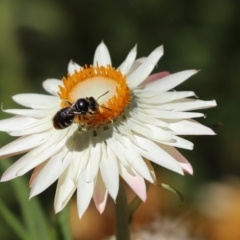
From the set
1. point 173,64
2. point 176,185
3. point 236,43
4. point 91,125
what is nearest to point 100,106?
point 91,125

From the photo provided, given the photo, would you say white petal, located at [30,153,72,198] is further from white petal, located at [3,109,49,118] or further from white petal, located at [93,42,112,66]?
white petal, located at [93,42,112,66]

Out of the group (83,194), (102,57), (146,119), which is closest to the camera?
(83,194)

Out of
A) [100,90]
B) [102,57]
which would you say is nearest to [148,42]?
[102,57]

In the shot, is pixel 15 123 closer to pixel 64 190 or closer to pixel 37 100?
pixel 37 100

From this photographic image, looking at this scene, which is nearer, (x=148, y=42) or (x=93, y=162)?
(x=93, y=162)

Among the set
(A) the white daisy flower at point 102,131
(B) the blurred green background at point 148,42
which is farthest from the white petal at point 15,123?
(B) the blurred green background at point 148,42
